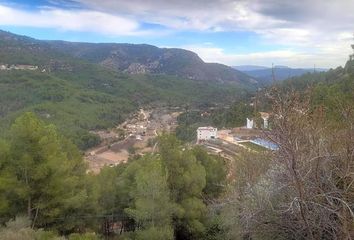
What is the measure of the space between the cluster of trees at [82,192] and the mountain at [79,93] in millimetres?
39994

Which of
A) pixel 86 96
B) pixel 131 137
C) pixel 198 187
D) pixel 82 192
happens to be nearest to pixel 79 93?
pixel 86 96

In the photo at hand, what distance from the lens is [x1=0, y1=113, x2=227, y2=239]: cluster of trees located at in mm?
11633

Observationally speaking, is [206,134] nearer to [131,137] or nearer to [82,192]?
[131,137]

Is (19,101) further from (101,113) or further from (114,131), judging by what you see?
(114,131)

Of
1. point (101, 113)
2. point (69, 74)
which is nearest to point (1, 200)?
point (101, 113)

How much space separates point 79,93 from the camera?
325ft

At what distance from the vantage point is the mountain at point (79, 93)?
7475 centimetres

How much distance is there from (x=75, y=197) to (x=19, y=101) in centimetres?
7877

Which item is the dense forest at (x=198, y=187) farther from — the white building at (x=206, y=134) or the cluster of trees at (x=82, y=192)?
the white building at (x=206, y=134)

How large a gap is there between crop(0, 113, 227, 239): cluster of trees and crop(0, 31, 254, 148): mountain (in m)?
40.0

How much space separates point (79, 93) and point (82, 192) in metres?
88.5

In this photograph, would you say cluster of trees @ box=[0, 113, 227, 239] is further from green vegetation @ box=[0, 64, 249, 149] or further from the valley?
green vegetation @ box=[0, 64, 249, 149]

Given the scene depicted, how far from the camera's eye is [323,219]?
446cm

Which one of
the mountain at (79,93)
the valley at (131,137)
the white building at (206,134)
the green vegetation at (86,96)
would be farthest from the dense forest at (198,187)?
the mountain at (79,93)
